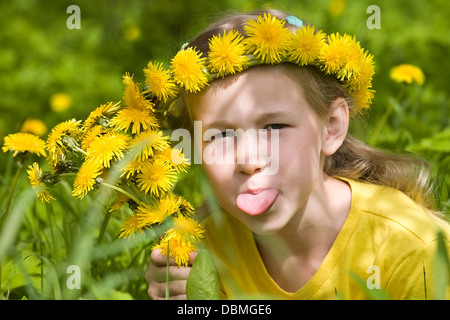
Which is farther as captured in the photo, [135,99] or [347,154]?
[347,154]

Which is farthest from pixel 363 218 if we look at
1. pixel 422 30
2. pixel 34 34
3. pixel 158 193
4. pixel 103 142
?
pixel 34 34

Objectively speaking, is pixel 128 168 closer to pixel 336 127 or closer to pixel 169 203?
pixel 169 203

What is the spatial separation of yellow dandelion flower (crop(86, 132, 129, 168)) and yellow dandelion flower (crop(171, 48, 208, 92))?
0.75 feet

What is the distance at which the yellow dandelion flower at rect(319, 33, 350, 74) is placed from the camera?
1.75m

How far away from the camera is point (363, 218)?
1886mm

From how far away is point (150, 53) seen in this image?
446cm

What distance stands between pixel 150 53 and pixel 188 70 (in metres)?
2.84

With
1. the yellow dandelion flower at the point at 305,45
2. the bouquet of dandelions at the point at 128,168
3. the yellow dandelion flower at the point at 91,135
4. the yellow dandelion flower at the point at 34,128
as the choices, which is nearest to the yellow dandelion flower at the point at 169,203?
the bouquet of dandelions at the point at 128,168

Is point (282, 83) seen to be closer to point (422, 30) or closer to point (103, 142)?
point (103, 142)

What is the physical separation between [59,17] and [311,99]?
12.4 ft

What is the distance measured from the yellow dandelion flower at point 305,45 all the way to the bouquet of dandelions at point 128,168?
41 cm

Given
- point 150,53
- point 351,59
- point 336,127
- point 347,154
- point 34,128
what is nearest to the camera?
point 351,59

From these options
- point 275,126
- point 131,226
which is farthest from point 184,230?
point 275,126

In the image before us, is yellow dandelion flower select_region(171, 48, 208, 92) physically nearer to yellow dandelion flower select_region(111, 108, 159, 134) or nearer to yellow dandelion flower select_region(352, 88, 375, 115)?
yellow dandelion flower select_region(111, 108, 159, 134)
